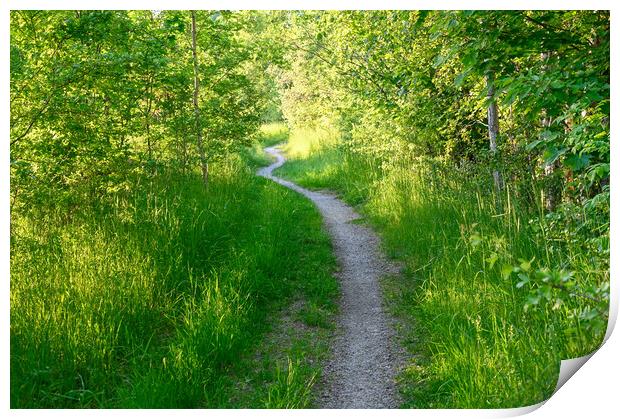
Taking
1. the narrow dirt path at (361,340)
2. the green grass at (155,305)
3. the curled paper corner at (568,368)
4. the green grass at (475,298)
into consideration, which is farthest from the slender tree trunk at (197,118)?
the curled paper corner at (568,368)

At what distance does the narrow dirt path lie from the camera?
3.08 m

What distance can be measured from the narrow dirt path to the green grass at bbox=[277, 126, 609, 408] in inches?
5.3

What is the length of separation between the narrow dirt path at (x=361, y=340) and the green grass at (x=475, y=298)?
135mm

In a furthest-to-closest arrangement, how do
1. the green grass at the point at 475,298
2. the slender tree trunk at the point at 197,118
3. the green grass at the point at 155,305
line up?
1. the slender tree trunk at the point at 197,118
2. the green grass at the point at 155,305
3. the green grass at the point at 475,298

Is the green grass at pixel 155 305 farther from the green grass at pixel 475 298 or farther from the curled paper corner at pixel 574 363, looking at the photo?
the curled paper corner at pixel 574 363

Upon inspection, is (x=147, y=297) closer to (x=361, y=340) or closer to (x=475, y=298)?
(x=361, y=340)

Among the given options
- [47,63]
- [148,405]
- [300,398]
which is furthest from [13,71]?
[300,398]

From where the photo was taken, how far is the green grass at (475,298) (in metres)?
2.88

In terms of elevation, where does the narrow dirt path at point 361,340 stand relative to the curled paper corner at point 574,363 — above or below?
below

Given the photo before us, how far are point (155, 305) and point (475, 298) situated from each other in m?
2.33

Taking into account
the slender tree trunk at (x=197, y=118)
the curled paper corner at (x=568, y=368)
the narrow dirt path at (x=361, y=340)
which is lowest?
the narrow dirt path at (x=361, y=340)

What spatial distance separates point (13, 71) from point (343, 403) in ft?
9.98

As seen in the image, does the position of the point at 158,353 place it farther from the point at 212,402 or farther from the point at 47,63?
the point at 47,63

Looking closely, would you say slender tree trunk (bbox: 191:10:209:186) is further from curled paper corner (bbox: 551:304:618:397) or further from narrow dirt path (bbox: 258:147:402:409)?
curled paper corner (bbox: 551:304:618:397)
